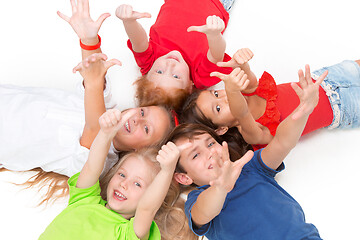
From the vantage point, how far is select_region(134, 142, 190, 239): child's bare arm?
3.42 feet

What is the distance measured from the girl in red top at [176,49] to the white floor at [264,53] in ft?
0.27

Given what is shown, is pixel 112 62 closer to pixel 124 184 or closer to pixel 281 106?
pixel 124 184

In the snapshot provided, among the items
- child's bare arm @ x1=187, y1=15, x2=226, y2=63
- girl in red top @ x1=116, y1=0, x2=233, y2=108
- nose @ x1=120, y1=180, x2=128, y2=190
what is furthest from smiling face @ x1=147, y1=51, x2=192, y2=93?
nose @ x1=120, y1=180, x2=128, y2=190

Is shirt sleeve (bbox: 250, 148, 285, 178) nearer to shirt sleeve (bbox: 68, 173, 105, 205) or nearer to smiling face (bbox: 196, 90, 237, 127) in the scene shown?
smiling face (bbox: 196, 90, 237, 127)

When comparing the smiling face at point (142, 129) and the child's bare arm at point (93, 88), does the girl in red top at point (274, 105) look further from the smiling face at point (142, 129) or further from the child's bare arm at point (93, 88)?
the child's bare arm at point (93, 88)

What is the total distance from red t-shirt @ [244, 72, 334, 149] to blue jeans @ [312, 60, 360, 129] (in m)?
0.02

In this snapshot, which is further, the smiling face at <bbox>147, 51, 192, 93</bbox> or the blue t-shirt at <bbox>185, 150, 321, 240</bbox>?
the smiling face at <bbox>147, 51, 192, 93</bbox>

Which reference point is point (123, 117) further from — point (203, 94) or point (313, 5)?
point (313, 5)

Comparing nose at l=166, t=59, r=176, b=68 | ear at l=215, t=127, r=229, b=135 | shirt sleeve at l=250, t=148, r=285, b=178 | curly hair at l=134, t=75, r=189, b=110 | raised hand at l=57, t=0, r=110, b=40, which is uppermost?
raised hand at l=57, t=0, r=110, b=40

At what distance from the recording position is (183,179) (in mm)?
1234

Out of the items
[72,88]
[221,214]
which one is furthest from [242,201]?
[72,88]

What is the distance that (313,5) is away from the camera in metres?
1.68

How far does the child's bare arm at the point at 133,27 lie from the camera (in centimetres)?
138

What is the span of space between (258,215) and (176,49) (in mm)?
702
